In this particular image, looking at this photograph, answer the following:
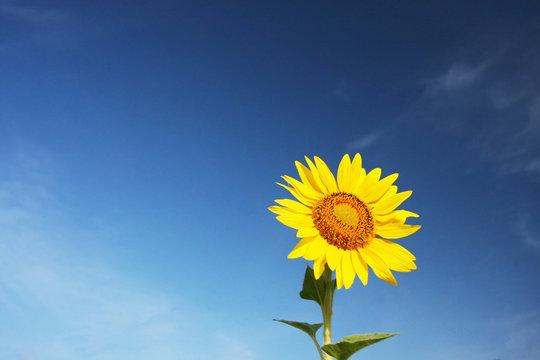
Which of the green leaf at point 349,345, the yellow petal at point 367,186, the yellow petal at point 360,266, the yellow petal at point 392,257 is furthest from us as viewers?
the yellow petal at point 367,186

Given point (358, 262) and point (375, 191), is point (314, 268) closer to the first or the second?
point (358, 262)

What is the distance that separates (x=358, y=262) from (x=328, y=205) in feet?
2.05

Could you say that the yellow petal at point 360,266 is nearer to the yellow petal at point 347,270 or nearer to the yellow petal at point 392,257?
the yellow petal at point 347,270

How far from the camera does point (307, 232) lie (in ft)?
13.0

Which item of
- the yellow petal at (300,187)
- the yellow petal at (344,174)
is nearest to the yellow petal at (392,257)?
the yellow petal at (344,174)

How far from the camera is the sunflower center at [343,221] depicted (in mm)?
4070

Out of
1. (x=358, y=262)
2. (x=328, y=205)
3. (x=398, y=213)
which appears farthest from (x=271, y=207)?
(x=398, y=213)

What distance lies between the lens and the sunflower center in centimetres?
407

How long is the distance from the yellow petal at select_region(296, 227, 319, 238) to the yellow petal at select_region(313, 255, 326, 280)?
0.24 metres

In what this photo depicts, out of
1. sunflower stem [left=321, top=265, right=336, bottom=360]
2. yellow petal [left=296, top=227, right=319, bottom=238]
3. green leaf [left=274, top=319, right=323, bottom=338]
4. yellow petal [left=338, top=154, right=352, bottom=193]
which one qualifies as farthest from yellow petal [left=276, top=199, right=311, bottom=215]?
green leaf [left=274, top=319, right=323, bottom=338]

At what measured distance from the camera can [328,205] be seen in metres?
4.31

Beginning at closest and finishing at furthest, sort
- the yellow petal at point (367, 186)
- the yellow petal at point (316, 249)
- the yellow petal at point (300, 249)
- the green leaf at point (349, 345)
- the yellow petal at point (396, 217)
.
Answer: the green leaf at point (349, 345) → the yellow petal at point (300, 249) → the yellow petal at point (316, 249) → the yellow petal at point (396, 217) → the yellow petal at point (367, 186)

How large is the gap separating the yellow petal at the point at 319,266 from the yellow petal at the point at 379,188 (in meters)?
0.99

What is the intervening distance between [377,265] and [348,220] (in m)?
0.48
